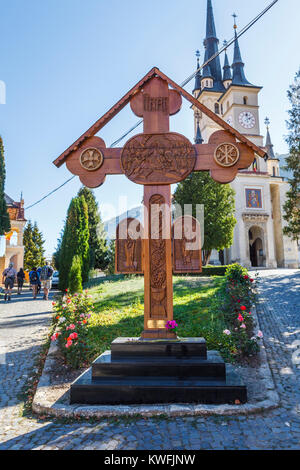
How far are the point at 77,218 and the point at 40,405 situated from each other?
13213mm

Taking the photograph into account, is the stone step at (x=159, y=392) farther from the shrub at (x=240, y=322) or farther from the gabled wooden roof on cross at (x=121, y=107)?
the gabled wooden roof on cross at (x=121, y=107)

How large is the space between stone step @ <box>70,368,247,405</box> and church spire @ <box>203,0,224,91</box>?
44261 mm

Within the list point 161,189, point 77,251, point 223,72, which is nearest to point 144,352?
point 161,189

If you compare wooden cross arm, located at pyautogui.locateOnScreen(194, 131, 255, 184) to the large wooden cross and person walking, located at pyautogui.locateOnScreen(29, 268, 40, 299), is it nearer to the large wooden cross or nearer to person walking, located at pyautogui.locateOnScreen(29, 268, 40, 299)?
the large wooden cross

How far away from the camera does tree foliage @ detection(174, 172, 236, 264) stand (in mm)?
25578

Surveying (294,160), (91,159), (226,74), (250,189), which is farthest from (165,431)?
(226,74)

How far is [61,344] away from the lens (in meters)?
6.15

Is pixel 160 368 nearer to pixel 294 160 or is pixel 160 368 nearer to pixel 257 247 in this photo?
pixel 294 160

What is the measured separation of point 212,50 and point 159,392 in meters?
47.9

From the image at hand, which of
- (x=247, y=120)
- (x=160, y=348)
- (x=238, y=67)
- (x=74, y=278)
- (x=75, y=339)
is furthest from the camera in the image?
(x=238, y=67)

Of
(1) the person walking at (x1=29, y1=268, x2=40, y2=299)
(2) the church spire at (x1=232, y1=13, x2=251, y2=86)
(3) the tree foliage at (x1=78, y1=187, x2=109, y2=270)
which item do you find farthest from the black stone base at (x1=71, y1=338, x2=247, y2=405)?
(2) the church spire at (x1=232, y1=13, x2=251, y2=86)

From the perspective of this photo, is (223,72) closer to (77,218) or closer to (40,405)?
(77,218)

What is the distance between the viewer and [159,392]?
3908mm

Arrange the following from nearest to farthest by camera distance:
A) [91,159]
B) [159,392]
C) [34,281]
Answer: [159,392] → [91,159] → [34,281]
